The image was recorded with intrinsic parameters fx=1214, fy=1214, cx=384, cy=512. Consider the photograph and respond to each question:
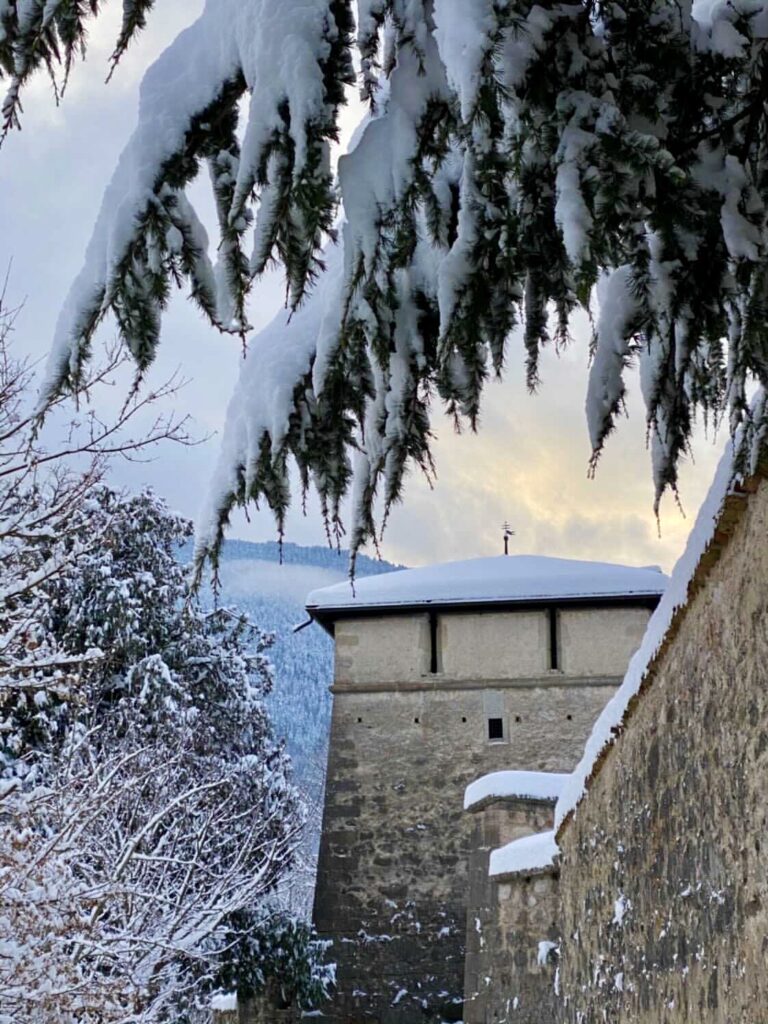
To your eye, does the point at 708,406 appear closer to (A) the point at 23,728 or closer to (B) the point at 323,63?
(B) the point at 323,63

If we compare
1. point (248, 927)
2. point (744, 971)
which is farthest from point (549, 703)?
point (744, 971)

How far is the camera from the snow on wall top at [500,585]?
16.4 metres

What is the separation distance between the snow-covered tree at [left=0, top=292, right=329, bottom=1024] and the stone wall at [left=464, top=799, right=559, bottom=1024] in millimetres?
2221

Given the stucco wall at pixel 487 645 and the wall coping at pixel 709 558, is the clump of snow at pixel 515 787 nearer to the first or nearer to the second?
the wall coping at pixel 709 558

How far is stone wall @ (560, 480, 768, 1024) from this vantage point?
122 inches

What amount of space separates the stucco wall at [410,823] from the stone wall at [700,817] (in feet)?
33.2

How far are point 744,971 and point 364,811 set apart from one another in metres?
12.9

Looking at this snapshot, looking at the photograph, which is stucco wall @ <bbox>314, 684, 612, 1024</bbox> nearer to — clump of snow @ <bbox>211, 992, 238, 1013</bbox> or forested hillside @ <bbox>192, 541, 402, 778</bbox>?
forested hillside @ <bbox>192, 541, 402, 778</bbox>

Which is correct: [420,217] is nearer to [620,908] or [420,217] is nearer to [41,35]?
[41,35]

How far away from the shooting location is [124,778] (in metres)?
12.8

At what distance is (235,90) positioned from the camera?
213cm

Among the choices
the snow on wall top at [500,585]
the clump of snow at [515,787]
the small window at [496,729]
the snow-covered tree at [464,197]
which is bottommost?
the clump of snow at [515,787]

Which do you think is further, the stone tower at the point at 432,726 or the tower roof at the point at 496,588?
the tower roof at the point at 496,588

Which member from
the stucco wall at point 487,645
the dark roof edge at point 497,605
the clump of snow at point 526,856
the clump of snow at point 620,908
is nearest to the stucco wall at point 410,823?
the stucco wall at point 487,645
